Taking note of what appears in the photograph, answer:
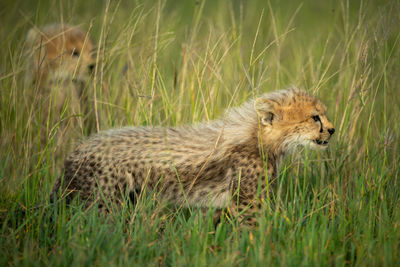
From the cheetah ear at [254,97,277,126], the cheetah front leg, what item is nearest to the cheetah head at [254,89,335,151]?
the cheetah ear at [254,97,277,126]

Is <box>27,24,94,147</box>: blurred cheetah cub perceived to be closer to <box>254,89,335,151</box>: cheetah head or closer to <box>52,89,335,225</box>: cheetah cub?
<box>52,89,335,225</box>: cheetah cub

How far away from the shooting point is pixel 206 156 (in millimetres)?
3738

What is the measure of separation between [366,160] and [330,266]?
114 centimetres

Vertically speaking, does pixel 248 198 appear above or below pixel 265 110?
below

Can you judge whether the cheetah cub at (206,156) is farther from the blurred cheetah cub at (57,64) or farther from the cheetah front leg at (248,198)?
the blurred cheetah cub at (57,64)

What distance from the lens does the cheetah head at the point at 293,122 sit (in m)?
3.78

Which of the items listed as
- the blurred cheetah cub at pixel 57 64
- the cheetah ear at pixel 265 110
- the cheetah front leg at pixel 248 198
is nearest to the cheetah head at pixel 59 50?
the blurred cheetah cub at pixel 57 64

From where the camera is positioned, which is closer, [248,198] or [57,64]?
[248,198]

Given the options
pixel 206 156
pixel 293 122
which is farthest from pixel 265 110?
pixel 206 156

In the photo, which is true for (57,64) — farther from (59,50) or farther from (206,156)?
(206,156)

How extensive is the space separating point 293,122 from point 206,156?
721mm

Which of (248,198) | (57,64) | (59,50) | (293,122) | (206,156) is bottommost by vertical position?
(248,198)

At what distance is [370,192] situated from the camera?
348cm

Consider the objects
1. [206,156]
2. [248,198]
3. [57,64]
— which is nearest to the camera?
A: [248,198]
